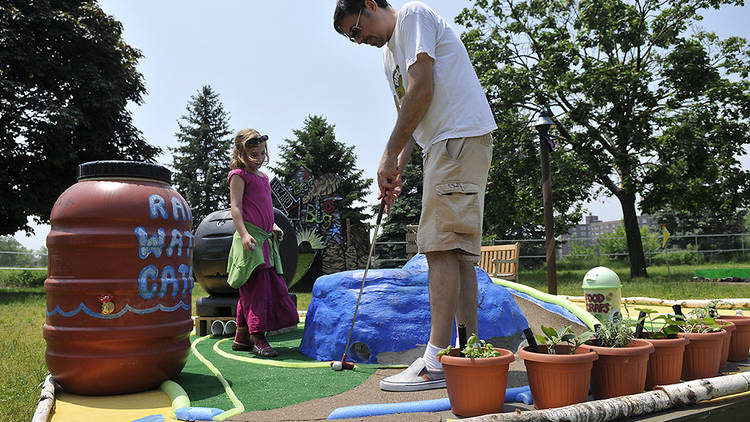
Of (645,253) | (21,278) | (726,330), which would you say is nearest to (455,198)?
(726,330)

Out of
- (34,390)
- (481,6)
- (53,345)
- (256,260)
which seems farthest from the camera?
(481,6)

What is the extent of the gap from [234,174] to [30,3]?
55.0ft

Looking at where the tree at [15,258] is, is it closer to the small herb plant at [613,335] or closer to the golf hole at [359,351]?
the golf hole at [359,351]

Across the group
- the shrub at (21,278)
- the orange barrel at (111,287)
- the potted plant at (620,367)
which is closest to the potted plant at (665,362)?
the potted plant at (620,367)

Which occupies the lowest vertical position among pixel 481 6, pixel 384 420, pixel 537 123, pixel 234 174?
pixel 384 420

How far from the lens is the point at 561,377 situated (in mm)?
1945

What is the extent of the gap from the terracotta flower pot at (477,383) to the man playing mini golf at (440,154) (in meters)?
0.49

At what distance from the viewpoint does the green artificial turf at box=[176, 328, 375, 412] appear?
2.44 meters

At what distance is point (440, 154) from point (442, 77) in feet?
1.33

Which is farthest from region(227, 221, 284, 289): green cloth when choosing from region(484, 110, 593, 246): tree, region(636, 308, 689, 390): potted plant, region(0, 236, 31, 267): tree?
region(0, 236, 31, 267): tree

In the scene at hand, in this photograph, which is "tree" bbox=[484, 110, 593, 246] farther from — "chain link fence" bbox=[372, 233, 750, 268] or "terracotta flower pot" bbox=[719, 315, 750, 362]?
"terracotta flower pot" bbox=[719, 315, 750, 362]

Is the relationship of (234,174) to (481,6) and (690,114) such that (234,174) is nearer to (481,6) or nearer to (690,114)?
(690,114)

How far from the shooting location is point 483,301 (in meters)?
3.51

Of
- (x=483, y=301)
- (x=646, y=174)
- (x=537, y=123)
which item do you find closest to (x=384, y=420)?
(x=483, y=301)
